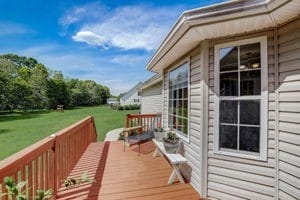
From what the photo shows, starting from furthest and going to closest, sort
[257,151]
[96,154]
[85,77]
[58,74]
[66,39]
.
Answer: [85,77] < [58,74] < [66,39] < [96,154] < [257,151]

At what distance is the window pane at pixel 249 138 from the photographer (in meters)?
2.87

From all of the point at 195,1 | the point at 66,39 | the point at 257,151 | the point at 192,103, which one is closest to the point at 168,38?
the point at 192,103

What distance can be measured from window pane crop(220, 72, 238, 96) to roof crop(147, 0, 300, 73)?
571mm

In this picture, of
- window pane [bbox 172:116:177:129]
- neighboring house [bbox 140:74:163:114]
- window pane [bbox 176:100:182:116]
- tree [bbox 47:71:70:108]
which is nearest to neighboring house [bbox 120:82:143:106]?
tree [bbox 47:71:70:108]

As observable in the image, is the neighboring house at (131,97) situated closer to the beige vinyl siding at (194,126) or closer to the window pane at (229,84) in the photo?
the beige vinyl siding at (194,126)

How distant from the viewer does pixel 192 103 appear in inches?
150

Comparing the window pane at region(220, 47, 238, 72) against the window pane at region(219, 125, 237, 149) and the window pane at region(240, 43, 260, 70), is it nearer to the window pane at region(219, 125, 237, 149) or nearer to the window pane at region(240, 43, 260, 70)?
the window pane at region(240, 43, 260, 70)

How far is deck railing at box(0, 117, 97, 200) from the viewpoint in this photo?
1883 mm

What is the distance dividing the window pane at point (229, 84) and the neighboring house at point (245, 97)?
0.01 metres

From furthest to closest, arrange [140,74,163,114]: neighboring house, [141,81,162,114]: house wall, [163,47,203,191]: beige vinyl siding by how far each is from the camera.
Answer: [141,81,162,114]: house wall < [140,74,163,114]: neighboring house < [163,47,203,191]: beige vinyl siding

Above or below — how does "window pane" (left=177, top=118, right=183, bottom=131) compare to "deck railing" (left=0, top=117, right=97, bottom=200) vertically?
above

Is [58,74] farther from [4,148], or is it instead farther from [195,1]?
[195,1]

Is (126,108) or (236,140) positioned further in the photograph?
(126,108)

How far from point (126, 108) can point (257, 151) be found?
111 ft
